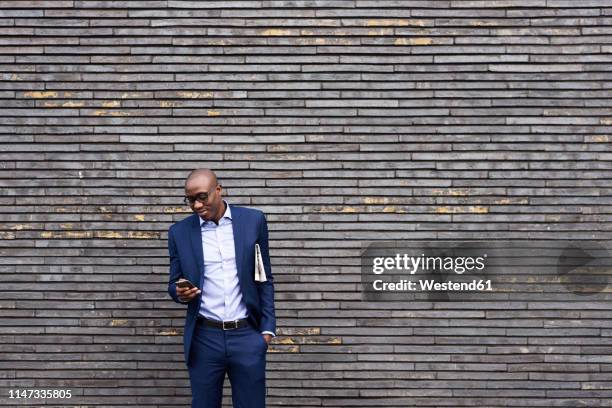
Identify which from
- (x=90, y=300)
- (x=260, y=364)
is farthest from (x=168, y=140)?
(x=260, y=364)

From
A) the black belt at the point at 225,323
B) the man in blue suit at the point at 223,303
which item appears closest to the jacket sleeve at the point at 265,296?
the man in blue suit at the point at 223,303

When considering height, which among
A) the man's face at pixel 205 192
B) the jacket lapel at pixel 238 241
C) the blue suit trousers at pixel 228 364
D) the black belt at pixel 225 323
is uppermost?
the man's face at pixel 205 192

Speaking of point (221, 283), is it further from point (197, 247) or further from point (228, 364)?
point (228, 364)

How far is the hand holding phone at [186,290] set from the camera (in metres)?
4.55

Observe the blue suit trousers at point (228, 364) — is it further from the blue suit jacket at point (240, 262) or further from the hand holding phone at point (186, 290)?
the hand holding phone at point (186, 290)

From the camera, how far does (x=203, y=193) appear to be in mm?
4633

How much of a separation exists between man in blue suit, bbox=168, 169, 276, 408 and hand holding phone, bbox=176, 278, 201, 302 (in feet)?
0.18

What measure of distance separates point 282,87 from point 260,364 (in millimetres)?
2256

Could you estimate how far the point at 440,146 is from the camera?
5.87m

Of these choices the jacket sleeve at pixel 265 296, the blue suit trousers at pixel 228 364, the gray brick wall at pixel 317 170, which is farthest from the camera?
the gray brick wall at pixel 317 170

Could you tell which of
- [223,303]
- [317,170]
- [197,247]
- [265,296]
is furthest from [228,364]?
[317,170]

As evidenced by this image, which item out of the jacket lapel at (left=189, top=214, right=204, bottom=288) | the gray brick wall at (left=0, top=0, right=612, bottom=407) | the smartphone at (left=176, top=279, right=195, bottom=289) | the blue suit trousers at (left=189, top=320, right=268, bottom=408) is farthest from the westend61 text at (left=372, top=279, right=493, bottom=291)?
the smartphone at (left=176, top=279, right=195, bottom=289)

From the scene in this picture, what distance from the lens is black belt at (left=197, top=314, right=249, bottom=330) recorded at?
474cm

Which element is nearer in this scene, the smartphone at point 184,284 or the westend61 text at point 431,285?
the smartphone at point 184,284
